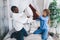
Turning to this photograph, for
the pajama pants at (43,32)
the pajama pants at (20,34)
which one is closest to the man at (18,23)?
the pajama pants at (20,34)

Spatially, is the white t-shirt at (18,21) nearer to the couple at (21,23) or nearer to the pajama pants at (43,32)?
the couple at (21,23)

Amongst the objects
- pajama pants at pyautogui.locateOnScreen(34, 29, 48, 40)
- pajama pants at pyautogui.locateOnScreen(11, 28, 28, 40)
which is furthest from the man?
pajama pants at pyautogui.locateOnScreen(34, 29, 48, 40)

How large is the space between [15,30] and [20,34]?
152 mm

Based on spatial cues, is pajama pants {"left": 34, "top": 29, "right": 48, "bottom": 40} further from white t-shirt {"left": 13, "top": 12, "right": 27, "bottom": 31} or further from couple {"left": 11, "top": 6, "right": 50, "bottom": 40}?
white t-shirt {"left": 13, "top": 12, "right": 27, "bottom": 31}

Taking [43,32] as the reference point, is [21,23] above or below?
above

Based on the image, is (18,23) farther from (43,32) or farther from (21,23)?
(43,32)

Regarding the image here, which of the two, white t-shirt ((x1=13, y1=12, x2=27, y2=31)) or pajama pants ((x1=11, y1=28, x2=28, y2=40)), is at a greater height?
white t-shirt ((x1=13, y1=12, x2=27, y2=31))

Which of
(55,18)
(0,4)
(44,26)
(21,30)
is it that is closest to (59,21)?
(55,18)

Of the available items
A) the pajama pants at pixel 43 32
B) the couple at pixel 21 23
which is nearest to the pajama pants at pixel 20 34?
the couple at pixel 21 23

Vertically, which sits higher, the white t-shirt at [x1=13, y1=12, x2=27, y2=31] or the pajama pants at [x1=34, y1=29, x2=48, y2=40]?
the white t-shirt at [x1=13, y1=12, x2=27, y2=31]

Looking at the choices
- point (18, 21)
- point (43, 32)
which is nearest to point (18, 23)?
point (18, 21)

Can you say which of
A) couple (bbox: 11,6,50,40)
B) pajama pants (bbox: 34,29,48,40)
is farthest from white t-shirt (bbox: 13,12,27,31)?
pajama pants (bbox: 34,29,48,40)

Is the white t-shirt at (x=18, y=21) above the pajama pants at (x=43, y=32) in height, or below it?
above

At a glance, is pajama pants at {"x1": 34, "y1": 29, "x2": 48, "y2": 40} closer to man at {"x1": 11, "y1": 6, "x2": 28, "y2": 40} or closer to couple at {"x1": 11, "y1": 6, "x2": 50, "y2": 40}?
couple at {"x1": 11, "y1": 6, "x2": 50, "y2": 40}
